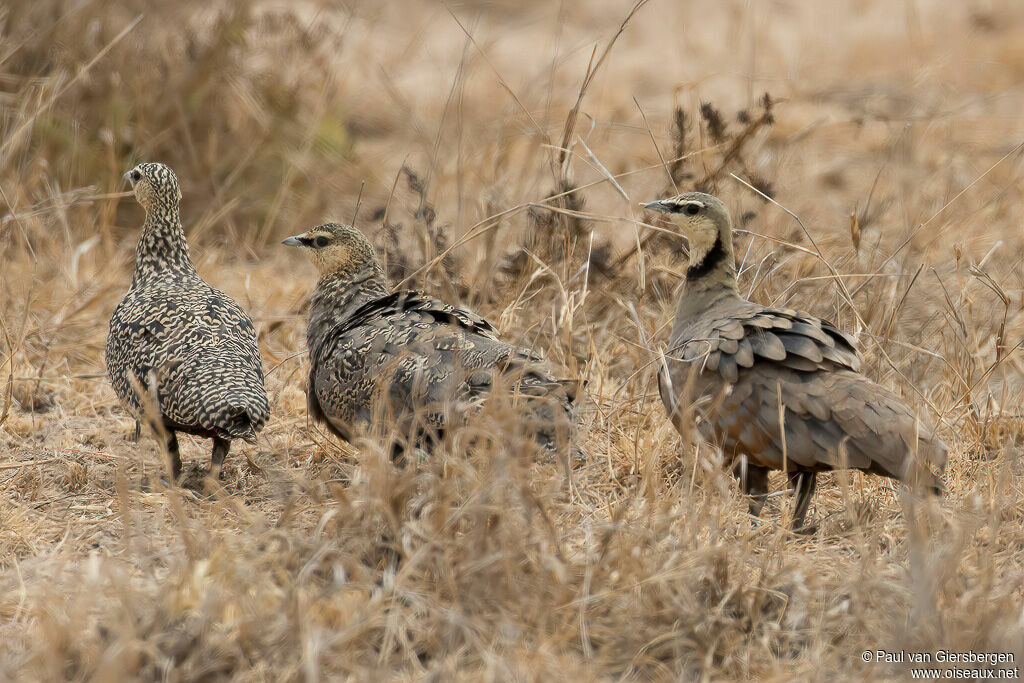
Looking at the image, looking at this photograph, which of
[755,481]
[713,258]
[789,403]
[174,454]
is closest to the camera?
[789,403]

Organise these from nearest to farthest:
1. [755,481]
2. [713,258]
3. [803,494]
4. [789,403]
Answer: [789,403] < [803,494] < [755,481] < [713,258]

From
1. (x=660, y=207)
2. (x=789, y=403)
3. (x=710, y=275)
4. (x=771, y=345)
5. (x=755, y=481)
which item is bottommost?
(x=755, y=481)

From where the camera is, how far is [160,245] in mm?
5137

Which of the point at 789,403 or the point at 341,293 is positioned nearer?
the point at 789,403

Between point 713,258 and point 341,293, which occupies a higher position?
point 713,258

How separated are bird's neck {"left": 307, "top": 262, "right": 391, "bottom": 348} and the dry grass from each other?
30 centimetres

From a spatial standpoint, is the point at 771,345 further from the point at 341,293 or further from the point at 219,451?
the point at 219,451

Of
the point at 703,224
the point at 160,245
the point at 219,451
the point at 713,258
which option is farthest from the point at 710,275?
the point at 160,245

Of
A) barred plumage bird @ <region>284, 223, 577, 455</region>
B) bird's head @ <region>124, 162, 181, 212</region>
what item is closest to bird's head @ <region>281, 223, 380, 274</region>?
barred plumage bird @ <region>284, 223, 577, 455</region>

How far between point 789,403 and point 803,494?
0.45m

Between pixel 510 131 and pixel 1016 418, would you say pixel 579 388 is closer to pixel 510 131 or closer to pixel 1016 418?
pixel 1016 418

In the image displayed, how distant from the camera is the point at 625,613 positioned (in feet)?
10.8

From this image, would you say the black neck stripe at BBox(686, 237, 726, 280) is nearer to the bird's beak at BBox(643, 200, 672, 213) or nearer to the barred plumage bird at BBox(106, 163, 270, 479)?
the bird's beak at BBox(643, 200, 672, 213)

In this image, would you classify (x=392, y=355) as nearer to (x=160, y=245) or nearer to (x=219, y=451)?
(x=219, y=451)
